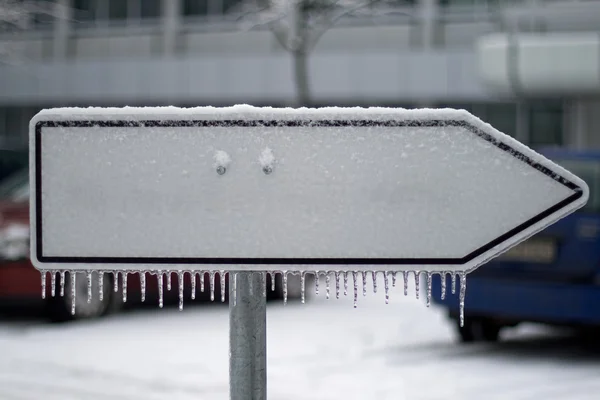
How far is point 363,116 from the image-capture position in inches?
85.0

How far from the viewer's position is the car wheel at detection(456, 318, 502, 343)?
8.84m

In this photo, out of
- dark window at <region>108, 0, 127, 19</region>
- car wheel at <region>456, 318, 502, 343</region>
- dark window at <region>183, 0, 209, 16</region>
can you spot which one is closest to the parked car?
car wheel at <region>456, 318, 502, 343</region>

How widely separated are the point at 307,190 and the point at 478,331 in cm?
699

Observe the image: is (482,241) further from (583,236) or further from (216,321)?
(216,321)

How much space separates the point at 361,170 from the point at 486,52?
866 inches

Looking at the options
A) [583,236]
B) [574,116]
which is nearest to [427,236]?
[583,236]

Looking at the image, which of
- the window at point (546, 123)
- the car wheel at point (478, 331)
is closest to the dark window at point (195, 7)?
the window at point (546, 123)

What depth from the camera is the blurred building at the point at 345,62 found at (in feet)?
76.0

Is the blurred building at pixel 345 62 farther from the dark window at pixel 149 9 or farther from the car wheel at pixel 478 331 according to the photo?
the car wheel at pixel 478 331

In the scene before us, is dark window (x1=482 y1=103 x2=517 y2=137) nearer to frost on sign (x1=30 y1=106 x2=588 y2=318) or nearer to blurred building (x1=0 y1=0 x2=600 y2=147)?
blurred building (x1=0 y1=0 x2=600 y2=147)

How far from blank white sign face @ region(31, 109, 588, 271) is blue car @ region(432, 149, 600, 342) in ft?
18.1

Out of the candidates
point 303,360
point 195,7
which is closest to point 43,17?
point 195,7

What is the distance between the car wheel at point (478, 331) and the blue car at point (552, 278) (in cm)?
73

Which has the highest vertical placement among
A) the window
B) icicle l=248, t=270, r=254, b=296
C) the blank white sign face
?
the window
